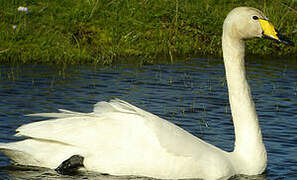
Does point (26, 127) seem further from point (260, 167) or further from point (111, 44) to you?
point (111, 44)

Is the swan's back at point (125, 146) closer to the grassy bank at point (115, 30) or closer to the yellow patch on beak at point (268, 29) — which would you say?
the yellow patch on beak at point (268, 29)

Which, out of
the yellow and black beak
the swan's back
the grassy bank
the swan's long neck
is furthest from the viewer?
the grassy bank

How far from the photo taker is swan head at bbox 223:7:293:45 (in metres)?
6.61

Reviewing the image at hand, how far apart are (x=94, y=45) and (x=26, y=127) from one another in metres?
5.47

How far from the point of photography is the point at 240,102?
264 inches

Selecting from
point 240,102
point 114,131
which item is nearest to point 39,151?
point 114,131

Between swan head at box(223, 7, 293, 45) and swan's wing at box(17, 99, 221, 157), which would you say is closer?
swan's wing at box(17, 99, 221, 157)

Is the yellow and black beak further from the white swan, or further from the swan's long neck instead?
the white swan

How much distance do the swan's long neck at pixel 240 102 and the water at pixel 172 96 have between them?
380 millimetres

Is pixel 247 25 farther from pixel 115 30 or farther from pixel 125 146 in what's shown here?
pixel 115 30

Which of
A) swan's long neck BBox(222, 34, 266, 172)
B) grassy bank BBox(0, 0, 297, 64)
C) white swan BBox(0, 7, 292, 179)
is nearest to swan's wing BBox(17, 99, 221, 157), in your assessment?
white swan BBox(0, 7, 292, 179)

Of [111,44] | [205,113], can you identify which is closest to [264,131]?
[205,113]

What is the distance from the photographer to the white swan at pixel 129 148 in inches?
239

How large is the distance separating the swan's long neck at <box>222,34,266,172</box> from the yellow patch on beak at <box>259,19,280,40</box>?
254mm
